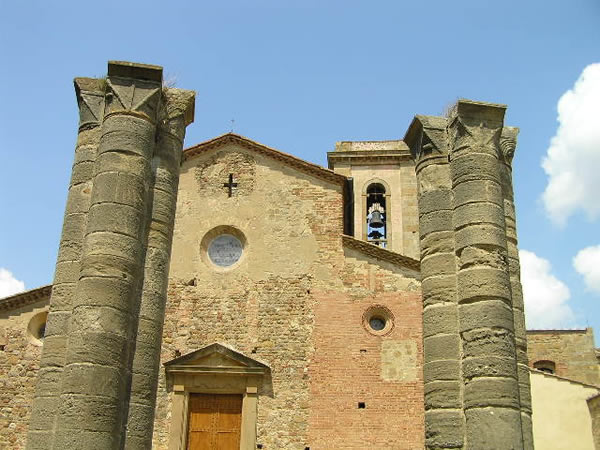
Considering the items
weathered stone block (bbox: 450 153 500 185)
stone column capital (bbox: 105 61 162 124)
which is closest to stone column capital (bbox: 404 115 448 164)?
weathered stone block (bbox: 450 153 500 185)

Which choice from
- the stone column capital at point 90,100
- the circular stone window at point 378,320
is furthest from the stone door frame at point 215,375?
the stone column capital at point 90,100

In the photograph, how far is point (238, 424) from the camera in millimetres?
15086

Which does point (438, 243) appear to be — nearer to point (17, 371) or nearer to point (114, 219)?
point (114, 219)

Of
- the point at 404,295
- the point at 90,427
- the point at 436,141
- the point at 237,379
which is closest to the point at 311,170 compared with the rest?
the point at 404,295

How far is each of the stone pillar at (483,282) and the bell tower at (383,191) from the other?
13422 mm

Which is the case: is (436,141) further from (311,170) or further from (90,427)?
(311,170)

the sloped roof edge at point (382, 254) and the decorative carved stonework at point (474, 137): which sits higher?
the sloped roof edge at point (382, 254)

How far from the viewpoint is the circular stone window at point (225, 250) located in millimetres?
16938

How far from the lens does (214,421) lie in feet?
49.6

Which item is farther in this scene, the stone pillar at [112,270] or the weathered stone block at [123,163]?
the weathered stone block at [123,163]

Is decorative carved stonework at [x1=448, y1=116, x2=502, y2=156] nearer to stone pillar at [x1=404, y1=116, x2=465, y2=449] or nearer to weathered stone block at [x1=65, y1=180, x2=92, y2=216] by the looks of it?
stone pillar at [x1=404, y1=116, x2=465, y2=449]

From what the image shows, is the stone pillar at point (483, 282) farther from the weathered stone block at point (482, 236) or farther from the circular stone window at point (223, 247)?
the circular stone window at point (223, 247)

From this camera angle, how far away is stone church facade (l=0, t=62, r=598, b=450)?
618cm

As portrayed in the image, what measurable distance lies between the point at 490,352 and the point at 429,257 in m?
1.16
